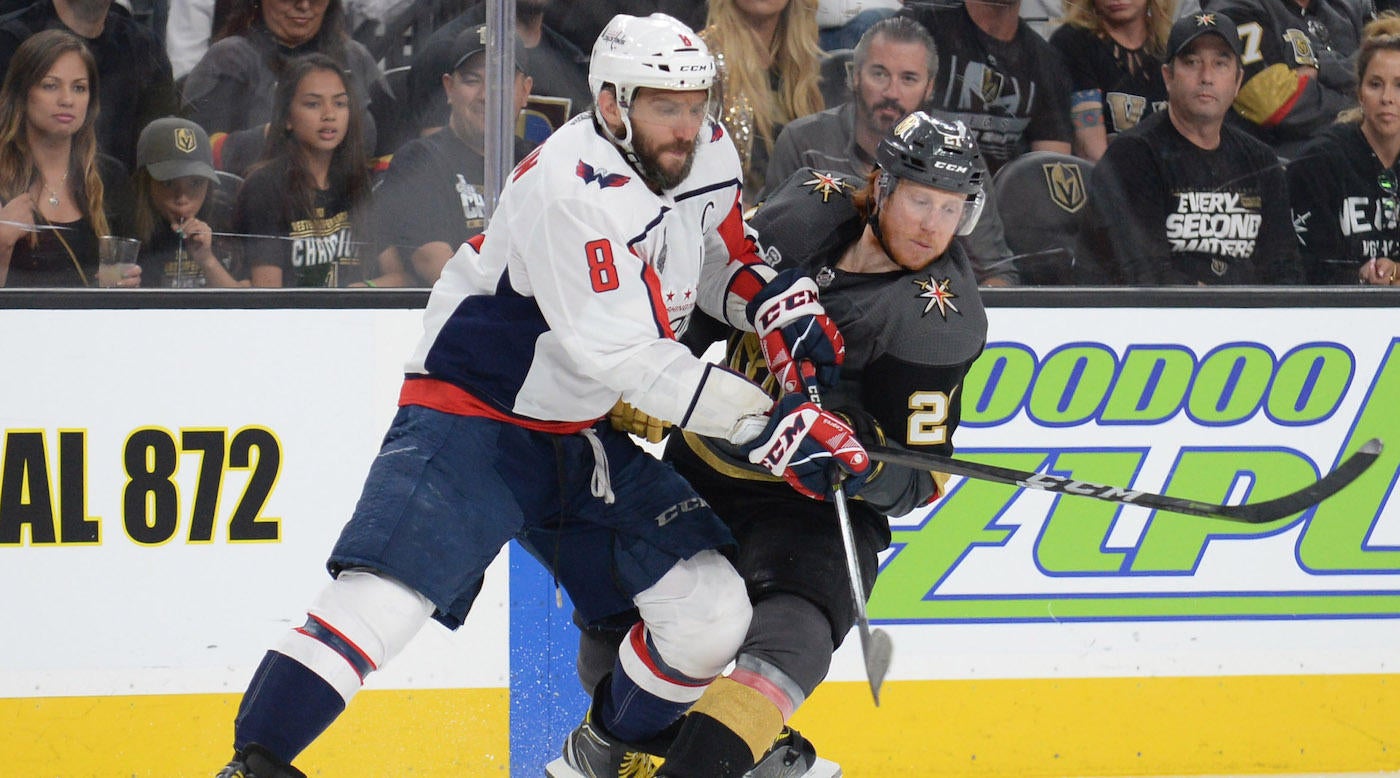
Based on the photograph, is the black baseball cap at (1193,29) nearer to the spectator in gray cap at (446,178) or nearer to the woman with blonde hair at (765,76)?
the woman with blonde hair at (765,76)

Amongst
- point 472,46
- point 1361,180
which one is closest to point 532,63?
point 472,46

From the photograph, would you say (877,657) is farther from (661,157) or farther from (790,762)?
(661,157)

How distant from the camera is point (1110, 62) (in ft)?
10.1

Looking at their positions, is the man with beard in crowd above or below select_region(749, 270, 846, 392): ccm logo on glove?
above

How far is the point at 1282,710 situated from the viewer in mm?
3158

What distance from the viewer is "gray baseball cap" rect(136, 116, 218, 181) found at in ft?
9.27

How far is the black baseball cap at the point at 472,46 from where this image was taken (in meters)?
2.90

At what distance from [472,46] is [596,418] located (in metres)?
0.90

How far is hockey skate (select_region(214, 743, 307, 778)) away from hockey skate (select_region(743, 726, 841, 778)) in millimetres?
773

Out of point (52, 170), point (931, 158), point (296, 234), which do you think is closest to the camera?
point (931, 158)

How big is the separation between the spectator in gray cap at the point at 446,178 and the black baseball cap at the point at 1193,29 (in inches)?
51.0

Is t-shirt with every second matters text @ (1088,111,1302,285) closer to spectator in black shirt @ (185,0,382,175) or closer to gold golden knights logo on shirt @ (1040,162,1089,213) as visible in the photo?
gold golden knights logo on shirt @ (1040,162,1089,213)

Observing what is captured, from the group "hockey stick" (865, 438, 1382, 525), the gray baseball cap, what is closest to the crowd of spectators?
the gray baseball cap

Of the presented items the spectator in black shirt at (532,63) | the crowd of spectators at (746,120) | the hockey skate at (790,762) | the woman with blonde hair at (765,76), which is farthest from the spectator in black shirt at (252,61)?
the hockey skate at (790,762)
